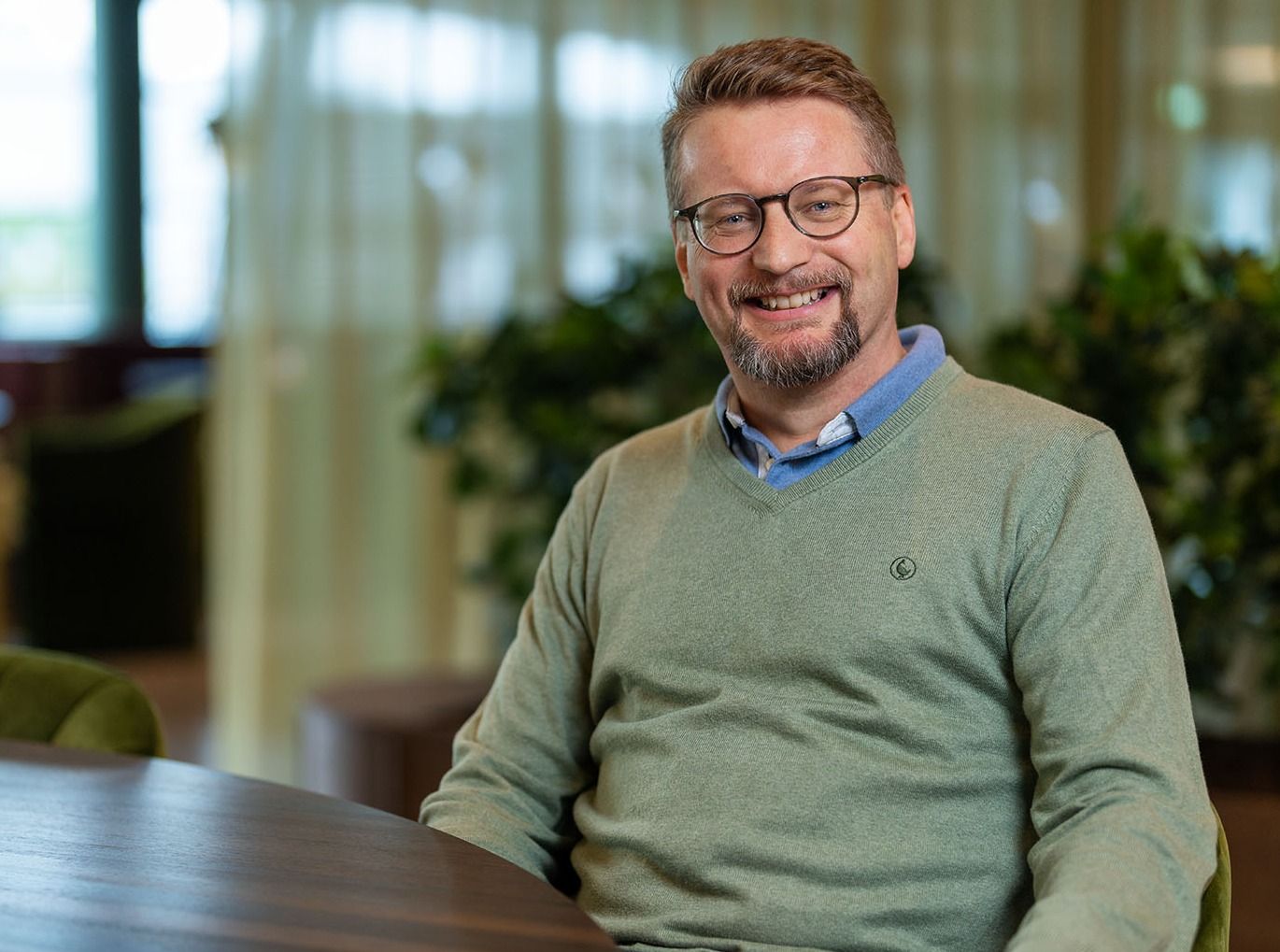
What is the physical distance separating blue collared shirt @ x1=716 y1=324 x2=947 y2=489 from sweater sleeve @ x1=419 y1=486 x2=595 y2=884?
0.19 meters

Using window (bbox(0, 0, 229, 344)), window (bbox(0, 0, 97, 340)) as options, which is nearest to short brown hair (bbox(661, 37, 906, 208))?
window (bbox(0, 0, 229, 344))

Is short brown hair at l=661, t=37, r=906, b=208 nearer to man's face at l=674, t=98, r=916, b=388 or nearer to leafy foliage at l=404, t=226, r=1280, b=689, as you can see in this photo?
man's face at l=674, t=98, r=916, b=388

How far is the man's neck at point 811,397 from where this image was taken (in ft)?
4.88

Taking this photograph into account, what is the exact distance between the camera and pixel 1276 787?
2.54 m

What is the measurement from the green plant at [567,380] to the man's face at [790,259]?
159 centimetres

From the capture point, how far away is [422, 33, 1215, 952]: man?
1.23 m

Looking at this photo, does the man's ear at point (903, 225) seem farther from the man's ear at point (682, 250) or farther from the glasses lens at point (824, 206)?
the man's ear at point (682, 250)

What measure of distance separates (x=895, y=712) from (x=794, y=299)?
38 cm

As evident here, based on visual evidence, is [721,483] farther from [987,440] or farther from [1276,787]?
[1276,787]

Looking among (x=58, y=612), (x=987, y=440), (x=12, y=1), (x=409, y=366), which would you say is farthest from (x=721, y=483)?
(x=12, y=1)

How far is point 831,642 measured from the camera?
134 cm

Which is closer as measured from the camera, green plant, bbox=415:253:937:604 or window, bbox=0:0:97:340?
green plant, bbox=415:253:937:604

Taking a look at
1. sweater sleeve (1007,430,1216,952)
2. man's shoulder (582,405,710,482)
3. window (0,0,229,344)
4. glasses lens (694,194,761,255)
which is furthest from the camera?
window (0,0,229,344)

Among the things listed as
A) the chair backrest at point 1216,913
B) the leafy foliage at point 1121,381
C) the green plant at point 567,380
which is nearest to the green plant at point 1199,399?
the leafy foliage at point 1121,381
